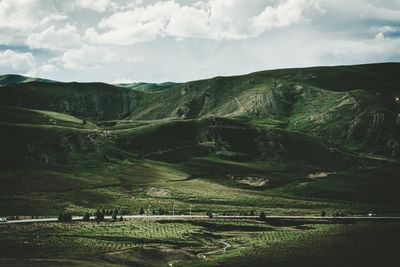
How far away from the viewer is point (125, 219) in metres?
158

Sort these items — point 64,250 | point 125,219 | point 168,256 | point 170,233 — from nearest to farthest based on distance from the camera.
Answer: point 64,250
point 168,256
point 170,233
point 125,219

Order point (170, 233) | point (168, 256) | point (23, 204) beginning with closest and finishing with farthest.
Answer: point (168, 256) → point (170, 233) → point (23, 204)

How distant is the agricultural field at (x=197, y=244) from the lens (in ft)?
358

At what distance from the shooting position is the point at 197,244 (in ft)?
443

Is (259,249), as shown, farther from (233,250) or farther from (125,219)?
(125,219)

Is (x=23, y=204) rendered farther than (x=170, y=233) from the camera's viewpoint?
Yes

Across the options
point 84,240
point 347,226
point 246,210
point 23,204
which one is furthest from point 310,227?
point 23,204

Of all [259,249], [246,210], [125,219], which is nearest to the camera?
[259,249]

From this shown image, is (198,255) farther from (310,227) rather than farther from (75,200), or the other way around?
(75,200)

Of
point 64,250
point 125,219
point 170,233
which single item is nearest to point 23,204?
point 125,219

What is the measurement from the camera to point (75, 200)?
646 feet

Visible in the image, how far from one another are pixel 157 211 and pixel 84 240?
2458 inches

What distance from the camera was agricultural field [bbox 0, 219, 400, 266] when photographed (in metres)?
109

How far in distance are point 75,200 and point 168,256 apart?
8572 centimetres
